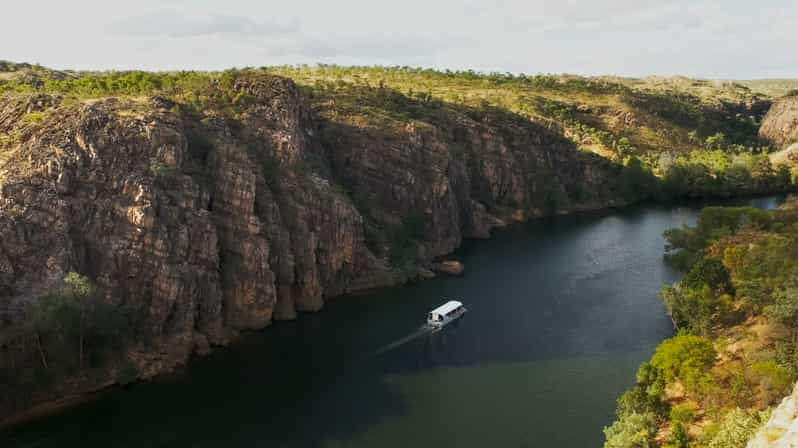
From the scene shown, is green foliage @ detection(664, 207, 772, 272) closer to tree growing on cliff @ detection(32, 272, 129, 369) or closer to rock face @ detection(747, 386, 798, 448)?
rock face @ detection(747, 386, 798, 448)

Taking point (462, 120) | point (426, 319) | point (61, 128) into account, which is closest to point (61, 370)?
point (61, 128)

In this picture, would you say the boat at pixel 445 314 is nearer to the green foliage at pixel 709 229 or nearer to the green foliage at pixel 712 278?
the green foliage at pixel 712 278

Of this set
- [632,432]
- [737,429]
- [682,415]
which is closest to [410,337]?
[632,432]

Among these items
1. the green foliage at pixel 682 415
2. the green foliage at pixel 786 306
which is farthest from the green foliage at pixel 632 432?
the green foliage at pixel 786 306

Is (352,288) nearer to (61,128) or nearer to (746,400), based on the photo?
(61,128)

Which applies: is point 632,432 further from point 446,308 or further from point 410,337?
point 446,308
